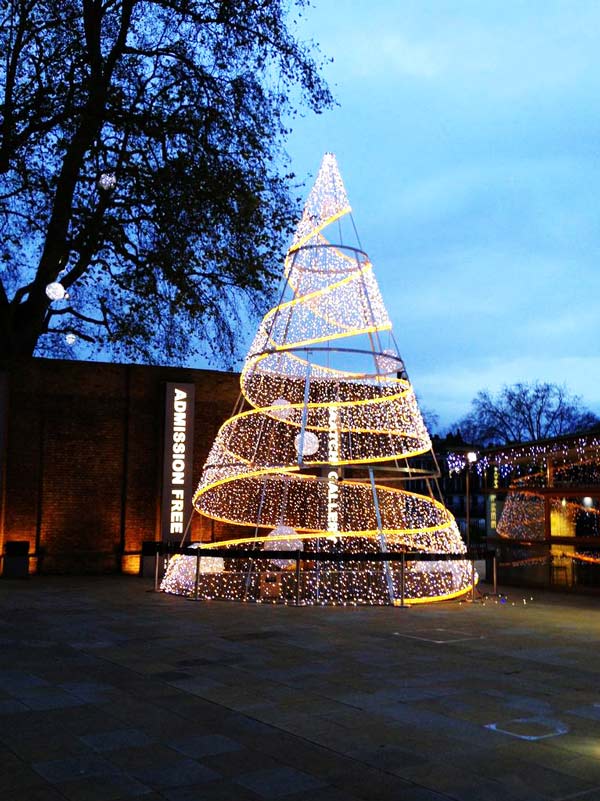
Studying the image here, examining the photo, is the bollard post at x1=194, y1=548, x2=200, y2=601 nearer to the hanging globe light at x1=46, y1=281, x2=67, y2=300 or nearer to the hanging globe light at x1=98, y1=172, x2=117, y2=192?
the hanging globe light at x1=46, y1=281, x2=67, y2=300

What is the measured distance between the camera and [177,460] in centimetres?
2256

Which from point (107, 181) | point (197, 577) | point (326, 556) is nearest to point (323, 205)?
point (107, 181)

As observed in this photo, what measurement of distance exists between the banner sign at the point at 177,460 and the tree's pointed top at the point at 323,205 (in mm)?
7061

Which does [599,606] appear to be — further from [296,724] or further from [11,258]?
[11,258]

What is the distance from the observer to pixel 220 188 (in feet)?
49.8

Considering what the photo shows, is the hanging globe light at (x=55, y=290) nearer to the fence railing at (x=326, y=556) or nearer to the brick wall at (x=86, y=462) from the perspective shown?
the fence railing at (x=326, y=556)

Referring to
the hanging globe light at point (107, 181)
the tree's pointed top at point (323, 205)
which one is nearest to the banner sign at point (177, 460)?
the tree's pointed top at point (323, 205)

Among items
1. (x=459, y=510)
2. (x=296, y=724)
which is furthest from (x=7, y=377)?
(x=459, y=510)

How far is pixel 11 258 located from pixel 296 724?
12364 mm

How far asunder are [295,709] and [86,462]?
16.1 m

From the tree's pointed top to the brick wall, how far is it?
7514 millimetres

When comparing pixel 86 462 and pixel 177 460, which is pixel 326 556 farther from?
pixel 86 462

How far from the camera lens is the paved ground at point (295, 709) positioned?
198 inches

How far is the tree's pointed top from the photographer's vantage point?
1719cm
